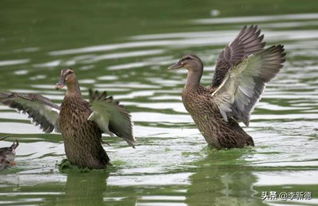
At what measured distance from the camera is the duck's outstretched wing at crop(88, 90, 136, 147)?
10453 millimetres

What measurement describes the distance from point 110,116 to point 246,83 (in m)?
2.14

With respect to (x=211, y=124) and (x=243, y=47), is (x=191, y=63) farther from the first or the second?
(x=243, y=47)

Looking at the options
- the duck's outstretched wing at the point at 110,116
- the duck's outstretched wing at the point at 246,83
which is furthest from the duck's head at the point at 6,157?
the duck's outstretched wing at the point at 246,83

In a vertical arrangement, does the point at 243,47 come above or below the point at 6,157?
above

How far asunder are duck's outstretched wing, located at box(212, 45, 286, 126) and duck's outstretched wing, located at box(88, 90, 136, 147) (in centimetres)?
165

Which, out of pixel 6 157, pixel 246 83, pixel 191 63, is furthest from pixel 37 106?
pixel 246 83

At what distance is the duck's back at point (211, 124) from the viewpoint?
12.3 m

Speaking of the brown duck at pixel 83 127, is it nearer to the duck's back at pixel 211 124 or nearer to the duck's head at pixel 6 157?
the duck's head at pixel 6 157

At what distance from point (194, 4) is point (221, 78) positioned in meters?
9.76

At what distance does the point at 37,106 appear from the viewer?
1201 centimetres

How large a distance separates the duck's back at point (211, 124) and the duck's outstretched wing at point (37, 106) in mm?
1743

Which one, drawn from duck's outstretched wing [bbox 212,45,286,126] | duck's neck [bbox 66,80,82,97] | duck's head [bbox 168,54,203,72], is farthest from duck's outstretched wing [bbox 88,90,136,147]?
duck's head [bbox 168,54,203,72]

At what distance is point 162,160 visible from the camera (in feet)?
37.9

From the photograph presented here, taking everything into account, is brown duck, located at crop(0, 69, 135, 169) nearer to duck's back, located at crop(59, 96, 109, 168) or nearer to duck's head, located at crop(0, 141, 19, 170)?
duck's back, located at crop(59, 96, 109, 168)
